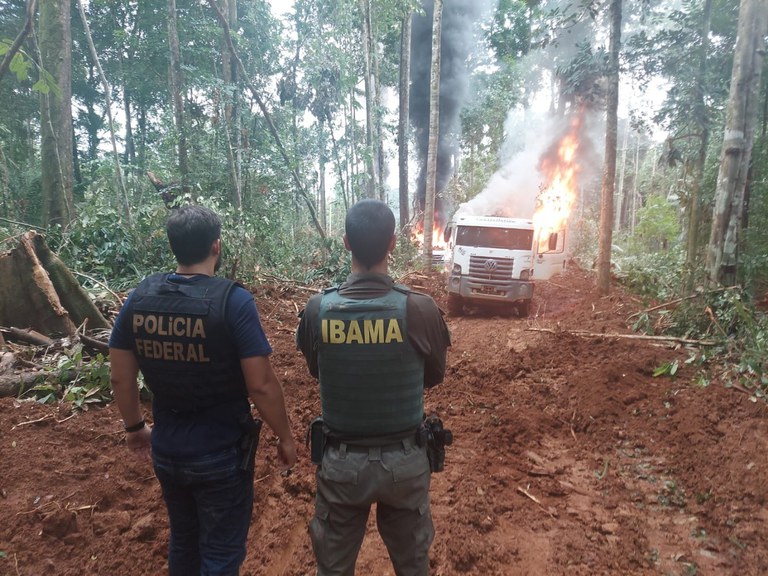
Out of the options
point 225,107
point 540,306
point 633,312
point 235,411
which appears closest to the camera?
point 235,411

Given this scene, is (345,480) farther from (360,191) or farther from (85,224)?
(360,191)

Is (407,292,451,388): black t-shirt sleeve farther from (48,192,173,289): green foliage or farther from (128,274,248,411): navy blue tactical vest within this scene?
(48,192,173,289): green foliage

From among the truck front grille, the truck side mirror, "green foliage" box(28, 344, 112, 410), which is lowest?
"green foliage" box(28, 344, 112, 410)

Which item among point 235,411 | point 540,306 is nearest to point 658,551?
point 235,411

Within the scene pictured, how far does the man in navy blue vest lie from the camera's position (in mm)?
1954

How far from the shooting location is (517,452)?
4414 mm

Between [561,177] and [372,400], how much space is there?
684 inches

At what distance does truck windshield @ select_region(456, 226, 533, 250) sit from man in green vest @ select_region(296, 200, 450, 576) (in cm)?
873

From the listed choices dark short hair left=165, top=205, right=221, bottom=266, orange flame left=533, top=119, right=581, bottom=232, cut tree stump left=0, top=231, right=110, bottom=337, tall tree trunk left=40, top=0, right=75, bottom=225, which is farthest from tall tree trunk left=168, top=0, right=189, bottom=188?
orange flame left=533, top=119, right=581, bottom=232

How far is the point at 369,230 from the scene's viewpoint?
1985 mm

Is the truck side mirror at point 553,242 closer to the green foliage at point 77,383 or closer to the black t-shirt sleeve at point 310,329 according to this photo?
the green foliage at point 77,383

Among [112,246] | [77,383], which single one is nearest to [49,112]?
[112,246]

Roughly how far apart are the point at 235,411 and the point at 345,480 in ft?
2.03

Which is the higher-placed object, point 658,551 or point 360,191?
point 360,191
